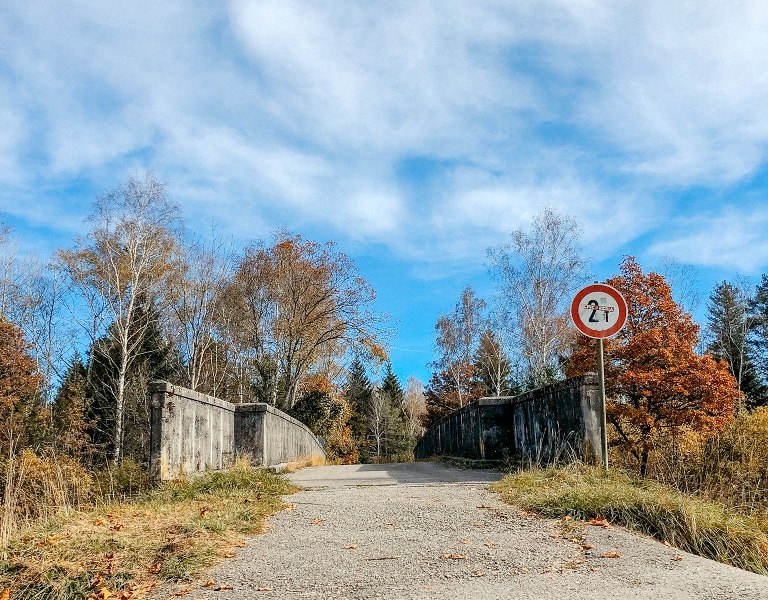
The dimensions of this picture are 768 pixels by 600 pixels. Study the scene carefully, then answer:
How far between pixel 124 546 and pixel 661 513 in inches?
168

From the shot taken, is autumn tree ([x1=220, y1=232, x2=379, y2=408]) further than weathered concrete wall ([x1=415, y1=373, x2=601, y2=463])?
Yes

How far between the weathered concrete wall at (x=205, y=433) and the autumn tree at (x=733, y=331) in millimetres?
32926

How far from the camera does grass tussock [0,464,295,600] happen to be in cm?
417

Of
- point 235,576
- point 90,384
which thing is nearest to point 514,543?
point 235,576

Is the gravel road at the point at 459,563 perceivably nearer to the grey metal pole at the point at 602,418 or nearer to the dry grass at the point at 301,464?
the grey metal pole at the point at 602,418

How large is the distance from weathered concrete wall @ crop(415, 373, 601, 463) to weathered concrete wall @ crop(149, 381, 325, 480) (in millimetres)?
4392

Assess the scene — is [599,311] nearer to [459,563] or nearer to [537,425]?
[537,425]

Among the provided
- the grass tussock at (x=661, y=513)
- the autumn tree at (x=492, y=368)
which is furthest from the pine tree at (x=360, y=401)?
the grass tussock at (x=661, y=513)

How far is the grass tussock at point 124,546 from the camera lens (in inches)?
164

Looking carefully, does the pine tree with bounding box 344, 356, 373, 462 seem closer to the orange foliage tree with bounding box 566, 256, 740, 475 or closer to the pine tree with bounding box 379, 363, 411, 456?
the pine tree with bounding box 379, 363, 411, 456

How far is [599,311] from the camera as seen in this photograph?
8.56 m

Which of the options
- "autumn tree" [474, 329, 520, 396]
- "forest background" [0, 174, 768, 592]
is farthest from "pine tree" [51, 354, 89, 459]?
"autumn tree" [474, 329, 520, 396]

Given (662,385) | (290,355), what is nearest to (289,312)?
(290,355)

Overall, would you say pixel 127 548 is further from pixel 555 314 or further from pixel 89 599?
pixel 555 314
